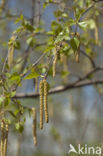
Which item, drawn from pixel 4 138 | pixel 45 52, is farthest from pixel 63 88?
pixel 4 138

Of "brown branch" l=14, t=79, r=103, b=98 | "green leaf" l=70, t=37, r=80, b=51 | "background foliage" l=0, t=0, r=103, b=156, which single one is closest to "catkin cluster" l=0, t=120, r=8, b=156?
"background foliage" l=0, t=0, r=103, b=156

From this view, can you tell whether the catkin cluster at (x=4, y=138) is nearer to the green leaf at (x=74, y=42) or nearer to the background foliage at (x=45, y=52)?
the background foliage at (x=45, y=52)

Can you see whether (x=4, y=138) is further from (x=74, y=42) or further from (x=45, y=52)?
(x=74, y=42)

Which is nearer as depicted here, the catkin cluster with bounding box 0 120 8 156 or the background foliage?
the catkin cluster with bounding box 0 120 8 156

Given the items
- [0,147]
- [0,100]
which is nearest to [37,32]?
[0,100]

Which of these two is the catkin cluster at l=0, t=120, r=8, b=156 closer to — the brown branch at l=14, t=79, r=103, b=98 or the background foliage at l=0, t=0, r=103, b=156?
the background foliage at l=0, t=0, r=103, b=156

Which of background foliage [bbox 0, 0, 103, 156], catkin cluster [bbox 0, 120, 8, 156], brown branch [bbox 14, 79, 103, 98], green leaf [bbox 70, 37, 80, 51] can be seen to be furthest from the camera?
brown branch [bbox 14, 79, 103, 98]

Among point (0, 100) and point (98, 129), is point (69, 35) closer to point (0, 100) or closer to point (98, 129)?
point (0, 100)

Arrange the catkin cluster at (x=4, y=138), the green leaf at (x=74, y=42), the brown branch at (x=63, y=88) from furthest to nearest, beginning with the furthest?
1. the brown branch at (x=63, y=88)
2. the green leaf at (x=74, y=42)
3. the catkin cluster at (x=4, y=138)

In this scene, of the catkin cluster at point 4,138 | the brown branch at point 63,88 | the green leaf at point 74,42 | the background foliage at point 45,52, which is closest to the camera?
the catkin cluster at point 4,138

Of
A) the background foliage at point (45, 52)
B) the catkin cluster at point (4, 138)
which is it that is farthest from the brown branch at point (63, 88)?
the catkin cluster at point (4, 138)

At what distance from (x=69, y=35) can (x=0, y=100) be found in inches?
28.8

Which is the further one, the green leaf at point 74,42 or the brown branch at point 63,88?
the brown branch at point 63,88

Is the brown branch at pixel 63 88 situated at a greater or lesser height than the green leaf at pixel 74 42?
lesser
